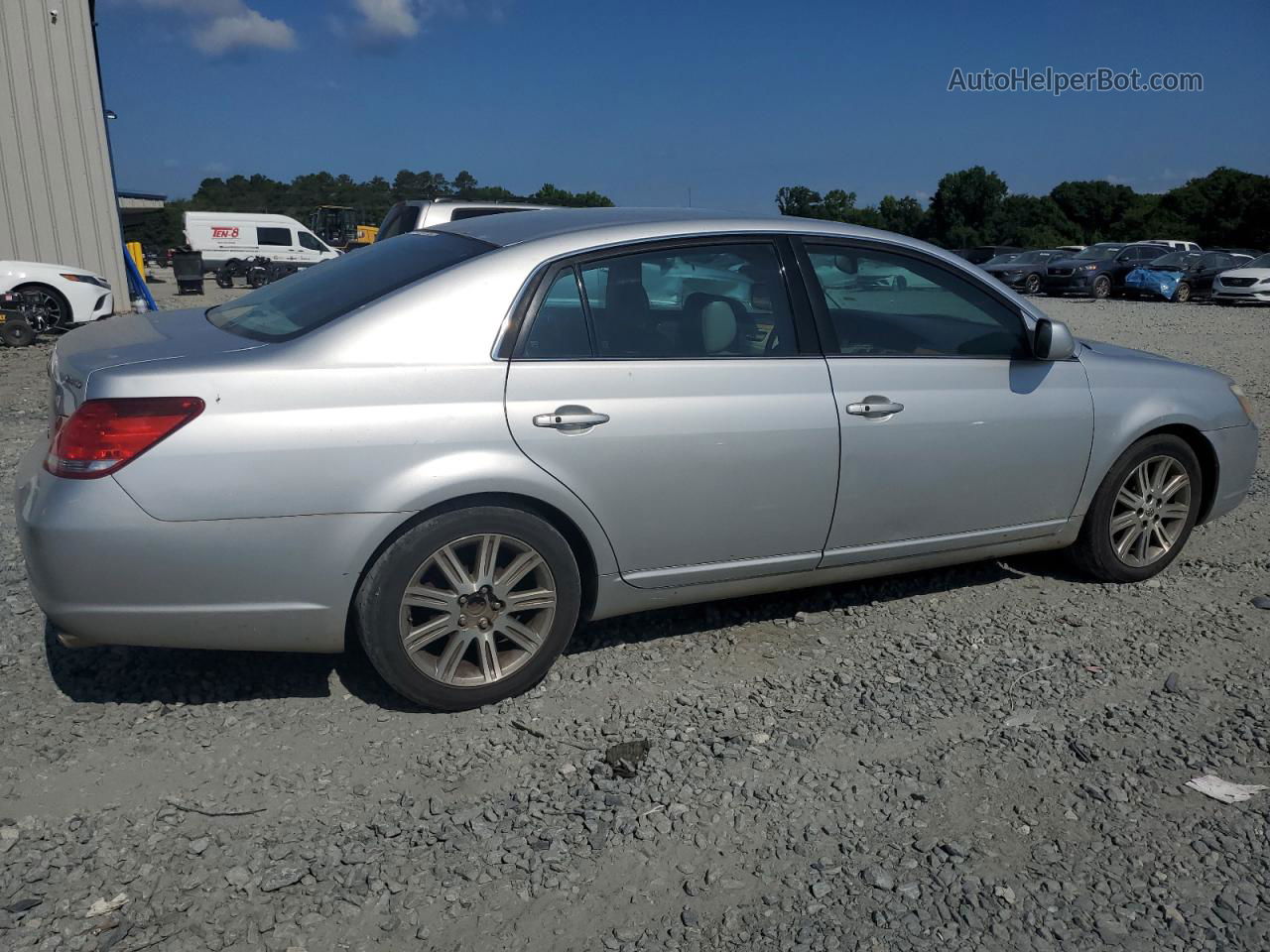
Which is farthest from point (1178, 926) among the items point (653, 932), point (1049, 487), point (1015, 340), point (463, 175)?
point (463, 175)

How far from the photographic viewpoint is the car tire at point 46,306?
44.4ft

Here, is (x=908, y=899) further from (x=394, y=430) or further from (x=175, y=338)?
(x=175, y=338)

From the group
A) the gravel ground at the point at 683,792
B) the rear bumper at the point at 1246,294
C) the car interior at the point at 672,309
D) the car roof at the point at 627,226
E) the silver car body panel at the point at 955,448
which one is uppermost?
the car roof at the point at 627,226

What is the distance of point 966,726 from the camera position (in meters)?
3.46

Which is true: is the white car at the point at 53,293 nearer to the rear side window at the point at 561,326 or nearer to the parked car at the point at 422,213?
the parked car at the point at 422,213

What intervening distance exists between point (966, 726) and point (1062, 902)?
0.90 m

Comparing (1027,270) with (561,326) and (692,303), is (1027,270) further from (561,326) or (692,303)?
(561,326)

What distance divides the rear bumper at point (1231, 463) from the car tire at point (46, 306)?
534 inches

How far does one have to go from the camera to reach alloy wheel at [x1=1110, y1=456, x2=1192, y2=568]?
183 inches

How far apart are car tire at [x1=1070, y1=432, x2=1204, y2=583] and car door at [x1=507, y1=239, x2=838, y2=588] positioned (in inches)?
58.9

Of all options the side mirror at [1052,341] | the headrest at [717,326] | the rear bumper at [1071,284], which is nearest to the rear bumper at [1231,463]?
the side mirror at [1052,341]

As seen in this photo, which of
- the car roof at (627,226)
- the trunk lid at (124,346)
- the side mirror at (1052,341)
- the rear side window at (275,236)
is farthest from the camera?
the rear side window at (275,236)

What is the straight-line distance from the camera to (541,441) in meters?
3.34

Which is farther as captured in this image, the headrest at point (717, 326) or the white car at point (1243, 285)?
the white car at point (1243, 285)
